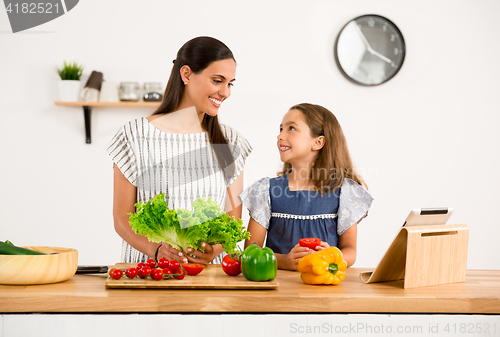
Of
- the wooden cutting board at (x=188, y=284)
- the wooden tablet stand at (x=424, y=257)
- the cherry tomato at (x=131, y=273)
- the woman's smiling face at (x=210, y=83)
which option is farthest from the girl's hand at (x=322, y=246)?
the woman's smiling face at (x=210, y=83)

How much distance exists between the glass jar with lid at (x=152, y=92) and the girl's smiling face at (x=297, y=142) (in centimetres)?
147

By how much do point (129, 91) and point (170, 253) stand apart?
6.39 feet

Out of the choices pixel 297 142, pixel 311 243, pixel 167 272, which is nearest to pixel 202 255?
pixel 167 272

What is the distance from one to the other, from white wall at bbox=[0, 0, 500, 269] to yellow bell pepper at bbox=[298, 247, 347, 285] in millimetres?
2033

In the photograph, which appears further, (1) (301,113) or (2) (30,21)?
(2) (30,21)

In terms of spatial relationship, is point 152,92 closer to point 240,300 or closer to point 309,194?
point 309,194

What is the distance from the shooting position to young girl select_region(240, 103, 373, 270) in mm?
1900

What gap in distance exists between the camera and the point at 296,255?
1.56 m

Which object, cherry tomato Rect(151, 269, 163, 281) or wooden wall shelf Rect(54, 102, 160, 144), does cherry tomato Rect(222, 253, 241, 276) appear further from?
wooden wall shelf Rect(54, 102, 160, 144)

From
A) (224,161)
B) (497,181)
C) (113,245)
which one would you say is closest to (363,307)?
(224,161)

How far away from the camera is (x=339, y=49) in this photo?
3383 mm

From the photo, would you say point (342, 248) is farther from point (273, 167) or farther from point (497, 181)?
point (497, 181)

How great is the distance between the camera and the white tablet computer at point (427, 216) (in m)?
1.38

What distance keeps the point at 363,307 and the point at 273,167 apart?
224 cm
